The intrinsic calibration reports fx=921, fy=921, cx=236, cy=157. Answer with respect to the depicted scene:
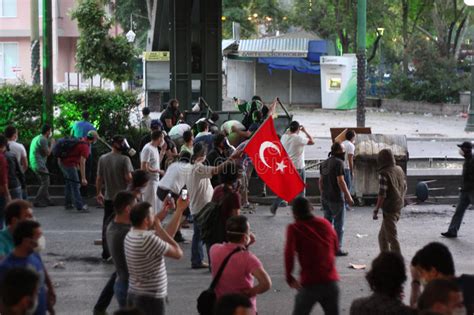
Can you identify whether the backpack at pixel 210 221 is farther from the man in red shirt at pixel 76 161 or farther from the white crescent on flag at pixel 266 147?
the man in red shirt at pixel 76 161

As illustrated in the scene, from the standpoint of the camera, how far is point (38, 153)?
1728 centimetres

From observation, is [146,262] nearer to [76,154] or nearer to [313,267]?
[313,267]

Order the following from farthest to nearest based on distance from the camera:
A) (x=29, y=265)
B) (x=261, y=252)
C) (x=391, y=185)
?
1. (x=261, y=252)
2. (x=391, y=185)
3. (x=29, y=265)

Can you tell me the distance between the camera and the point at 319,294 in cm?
827

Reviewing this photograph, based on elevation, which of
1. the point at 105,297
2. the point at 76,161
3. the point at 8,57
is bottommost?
the point at 105,297

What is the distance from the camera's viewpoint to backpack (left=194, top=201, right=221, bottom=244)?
33.2ft

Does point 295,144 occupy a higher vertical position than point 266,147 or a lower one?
lower

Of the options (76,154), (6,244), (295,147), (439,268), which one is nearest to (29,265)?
(6,244)

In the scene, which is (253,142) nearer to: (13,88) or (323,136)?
(13,88)

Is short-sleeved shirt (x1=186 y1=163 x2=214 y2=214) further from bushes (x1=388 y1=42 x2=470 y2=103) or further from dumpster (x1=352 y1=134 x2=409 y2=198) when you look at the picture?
bushes (x1=388 y1=42 x2=470 y2=103)

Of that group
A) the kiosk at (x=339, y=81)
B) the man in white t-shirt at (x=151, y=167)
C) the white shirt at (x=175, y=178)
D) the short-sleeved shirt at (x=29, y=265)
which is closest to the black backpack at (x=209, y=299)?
the short-sleeved shirt at (x=29, y=265)

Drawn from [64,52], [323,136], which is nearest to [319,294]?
[323,136]

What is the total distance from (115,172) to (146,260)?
17.1 ft

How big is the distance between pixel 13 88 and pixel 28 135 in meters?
1.12
